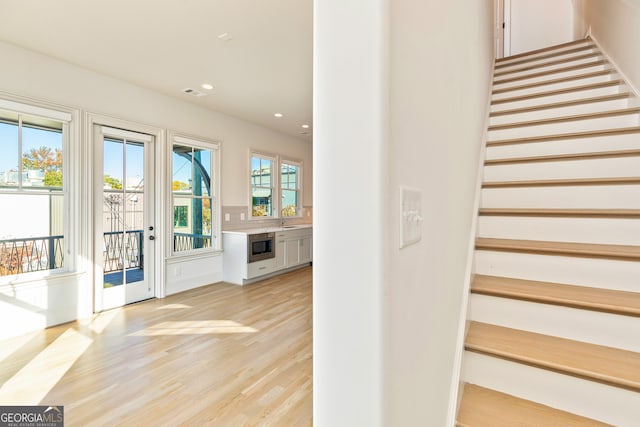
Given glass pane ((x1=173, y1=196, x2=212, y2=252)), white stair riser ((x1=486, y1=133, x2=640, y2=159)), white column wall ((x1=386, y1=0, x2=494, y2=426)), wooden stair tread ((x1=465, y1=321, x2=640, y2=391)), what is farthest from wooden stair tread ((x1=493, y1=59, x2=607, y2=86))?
glass pane ((x1=173, y1=196, x2=212, y2=252))

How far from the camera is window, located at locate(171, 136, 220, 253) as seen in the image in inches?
175

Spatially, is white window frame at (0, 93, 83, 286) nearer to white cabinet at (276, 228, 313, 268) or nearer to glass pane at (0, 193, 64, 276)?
glass pane at (0, 193, 64, 276)

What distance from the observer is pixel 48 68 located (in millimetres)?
3109

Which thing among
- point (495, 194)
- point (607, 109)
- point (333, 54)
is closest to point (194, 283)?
point (495, 194)

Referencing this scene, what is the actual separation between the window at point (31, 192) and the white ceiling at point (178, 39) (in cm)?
78

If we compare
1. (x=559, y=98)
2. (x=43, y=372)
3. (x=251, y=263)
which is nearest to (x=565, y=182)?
(x=559, y=98)

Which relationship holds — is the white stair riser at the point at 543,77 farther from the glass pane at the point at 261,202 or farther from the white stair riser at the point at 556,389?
the glass pane at the point at 261,202

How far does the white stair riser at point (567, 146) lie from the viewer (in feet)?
6.12

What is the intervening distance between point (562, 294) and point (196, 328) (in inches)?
120

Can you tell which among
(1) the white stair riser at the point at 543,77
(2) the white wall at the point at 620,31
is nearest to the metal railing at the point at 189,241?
(1) the white stair riser at the point at 543,77

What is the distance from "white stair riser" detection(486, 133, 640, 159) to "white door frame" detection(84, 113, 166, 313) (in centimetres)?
395

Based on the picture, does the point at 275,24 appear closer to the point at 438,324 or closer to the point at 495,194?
the point at 495,194

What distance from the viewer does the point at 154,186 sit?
415 centimetres

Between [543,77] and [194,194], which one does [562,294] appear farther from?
[194,194]
